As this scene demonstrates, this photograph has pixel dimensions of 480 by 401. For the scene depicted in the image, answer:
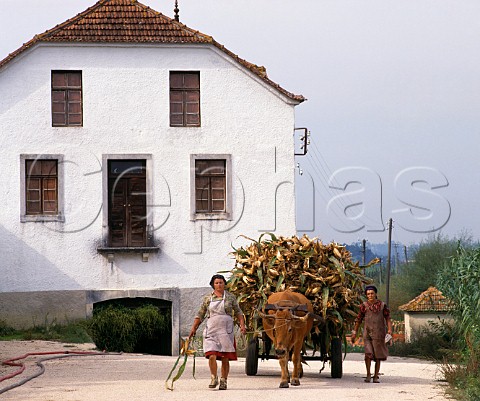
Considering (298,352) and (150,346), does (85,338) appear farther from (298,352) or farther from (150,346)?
(298,352)

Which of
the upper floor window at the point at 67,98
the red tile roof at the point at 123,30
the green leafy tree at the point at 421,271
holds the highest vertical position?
the red tile roof at the point at 123,30

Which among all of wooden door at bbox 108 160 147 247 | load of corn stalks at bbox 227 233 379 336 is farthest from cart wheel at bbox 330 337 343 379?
wooden door at bbox 108 160 147 247

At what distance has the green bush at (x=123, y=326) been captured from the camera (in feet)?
110

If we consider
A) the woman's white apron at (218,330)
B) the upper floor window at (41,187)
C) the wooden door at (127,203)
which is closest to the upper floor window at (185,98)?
the wooden door at (127,203)

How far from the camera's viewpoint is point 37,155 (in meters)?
33.8

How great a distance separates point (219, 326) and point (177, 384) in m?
1.30

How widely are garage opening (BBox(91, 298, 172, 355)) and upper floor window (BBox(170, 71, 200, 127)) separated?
5821 mm

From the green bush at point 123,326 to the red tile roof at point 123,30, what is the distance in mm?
8234

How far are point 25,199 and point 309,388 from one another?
60.6 feet

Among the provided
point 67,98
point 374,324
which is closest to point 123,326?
point 67,98

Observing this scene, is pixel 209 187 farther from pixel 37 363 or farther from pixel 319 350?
pixel 319 350

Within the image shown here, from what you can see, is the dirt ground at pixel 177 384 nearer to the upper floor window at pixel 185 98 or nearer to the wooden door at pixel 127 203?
the wooden door at pixel 127 203

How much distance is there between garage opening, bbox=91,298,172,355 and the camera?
3356cm

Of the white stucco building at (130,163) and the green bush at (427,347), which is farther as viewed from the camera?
the white stucco building at (130,163)
